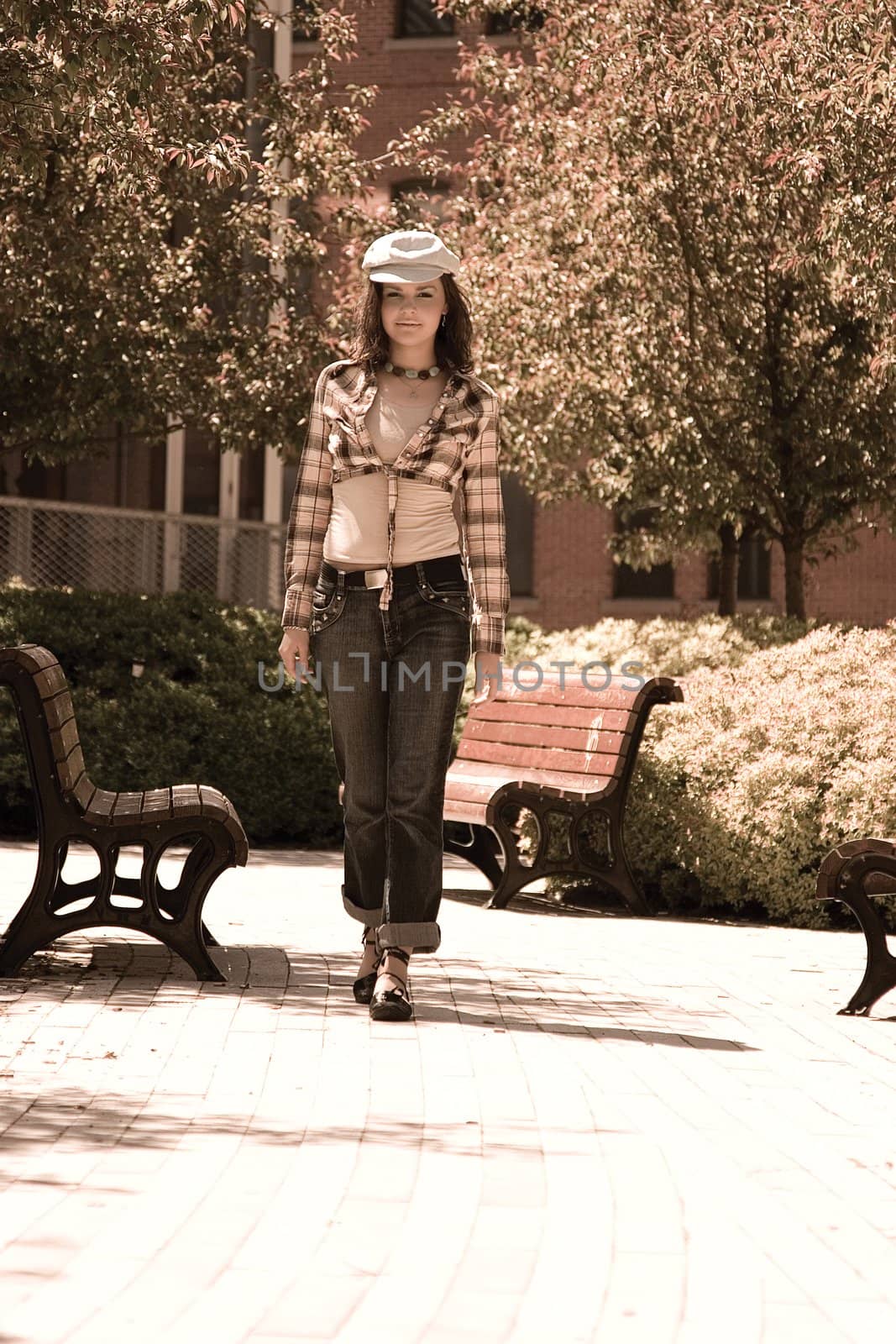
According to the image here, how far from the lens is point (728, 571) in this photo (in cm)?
1731

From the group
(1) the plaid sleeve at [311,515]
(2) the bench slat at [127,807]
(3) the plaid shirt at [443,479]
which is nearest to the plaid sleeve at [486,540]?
(3) the plaid shirt at [443,479]

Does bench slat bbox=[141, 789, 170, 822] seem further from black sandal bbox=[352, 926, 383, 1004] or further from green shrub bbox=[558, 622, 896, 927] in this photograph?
green shrub bbox=[558, 622, 896, 927]

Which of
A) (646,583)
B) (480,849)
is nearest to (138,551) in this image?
(480,849)

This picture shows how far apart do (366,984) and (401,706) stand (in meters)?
0.95

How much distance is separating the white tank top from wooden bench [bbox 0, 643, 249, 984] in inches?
47.2

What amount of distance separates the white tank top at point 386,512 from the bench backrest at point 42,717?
1.21 metres

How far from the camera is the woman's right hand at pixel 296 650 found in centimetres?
585

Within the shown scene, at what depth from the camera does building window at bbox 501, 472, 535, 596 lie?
29484 millimetres

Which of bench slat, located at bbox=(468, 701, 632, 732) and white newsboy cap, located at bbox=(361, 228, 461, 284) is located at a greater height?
white newsboy cap, located at bbox=(361, 228, 461, 284)

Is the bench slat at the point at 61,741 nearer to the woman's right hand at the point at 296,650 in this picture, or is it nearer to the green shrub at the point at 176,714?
the woman's right hand at the point at 296,650

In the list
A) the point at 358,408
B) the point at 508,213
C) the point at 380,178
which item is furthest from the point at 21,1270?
the point at 380,178

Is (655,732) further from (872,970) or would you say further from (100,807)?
(100,807)

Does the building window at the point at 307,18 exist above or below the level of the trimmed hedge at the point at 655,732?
above

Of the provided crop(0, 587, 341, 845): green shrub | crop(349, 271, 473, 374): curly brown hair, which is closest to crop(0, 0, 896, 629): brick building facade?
crop(0, 587, 341, 845): green shrub
